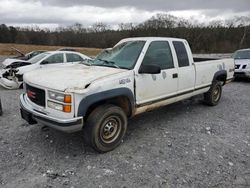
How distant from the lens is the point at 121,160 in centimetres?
380

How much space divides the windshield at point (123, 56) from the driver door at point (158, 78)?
8.2 inches

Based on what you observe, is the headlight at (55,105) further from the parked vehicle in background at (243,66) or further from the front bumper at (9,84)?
the parked vehicle in background at (243,66)

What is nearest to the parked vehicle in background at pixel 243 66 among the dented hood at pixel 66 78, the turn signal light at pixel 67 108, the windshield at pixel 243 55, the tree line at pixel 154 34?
the windshield at pixel 243 55

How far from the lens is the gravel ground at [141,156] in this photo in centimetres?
329

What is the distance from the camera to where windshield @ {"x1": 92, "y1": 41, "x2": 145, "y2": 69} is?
449 cm

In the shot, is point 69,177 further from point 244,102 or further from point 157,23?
point 157,23

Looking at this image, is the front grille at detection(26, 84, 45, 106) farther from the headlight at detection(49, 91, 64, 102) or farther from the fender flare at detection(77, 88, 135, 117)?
the fender flare at detection(77, 88, 135, 117)

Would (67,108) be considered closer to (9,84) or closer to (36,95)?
(36,95)

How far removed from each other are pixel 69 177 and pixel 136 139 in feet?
5.30

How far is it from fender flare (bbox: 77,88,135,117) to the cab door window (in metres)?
0.74

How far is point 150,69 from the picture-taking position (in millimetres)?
4227

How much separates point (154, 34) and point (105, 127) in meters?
48.1

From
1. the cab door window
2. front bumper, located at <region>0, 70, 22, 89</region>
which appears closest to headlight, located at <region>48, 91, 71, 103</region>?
the cab door window

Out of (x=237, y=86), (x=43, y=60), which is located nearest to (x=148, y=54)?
(x=43, y=60)
